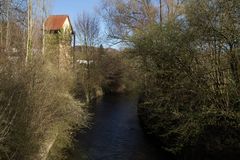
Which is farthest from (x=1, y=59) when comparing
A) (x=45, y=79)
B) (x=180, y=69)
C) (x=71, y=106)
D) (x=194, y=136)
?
(x=194, y=136)

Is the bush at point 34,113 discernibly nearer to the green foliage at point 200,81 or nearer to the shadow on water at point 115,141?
the shadow on water at point 115,141

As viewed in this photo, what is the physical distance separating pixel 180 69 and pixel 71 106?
5117 millimetres

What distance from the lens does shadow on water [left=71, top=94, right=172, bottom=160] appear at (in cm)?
1413

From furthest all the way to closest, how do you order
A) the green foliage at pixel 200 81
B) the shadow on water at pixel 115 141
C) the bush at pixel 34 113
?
the shadow on water at pixel 115 141
the green foliage at pixel 200 81
the bush at pixel 34 113

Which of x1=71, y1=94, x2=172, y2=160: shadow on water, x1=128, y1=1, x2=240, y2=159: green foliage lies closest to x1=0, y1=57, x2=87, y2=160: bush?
x1=71, y1=94, x2=172, y2=160: shadow on water

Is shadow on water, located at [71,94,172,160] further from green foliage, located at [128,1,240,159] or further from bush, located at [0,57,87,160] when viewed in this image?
green foliage, located at [128,1,240,159]

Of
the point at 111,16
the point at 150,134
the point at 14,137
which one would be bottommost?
the point at 150,134

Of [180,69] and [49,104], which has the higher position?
[180,69]

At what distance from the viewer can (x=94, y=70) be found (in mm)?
38562

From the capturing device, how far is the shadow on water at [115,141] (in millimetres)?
14128

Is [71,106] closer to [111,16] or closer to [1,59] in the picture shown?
[1,59]

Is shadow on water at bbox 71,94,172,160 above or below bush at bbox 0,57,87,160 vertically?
below

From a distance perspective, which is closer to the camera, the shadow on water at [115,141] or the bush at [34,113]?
the bush at [34,113]

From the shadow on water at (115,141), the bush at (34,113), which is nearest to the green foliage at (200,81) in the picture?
the shadow on water at (115,141)
